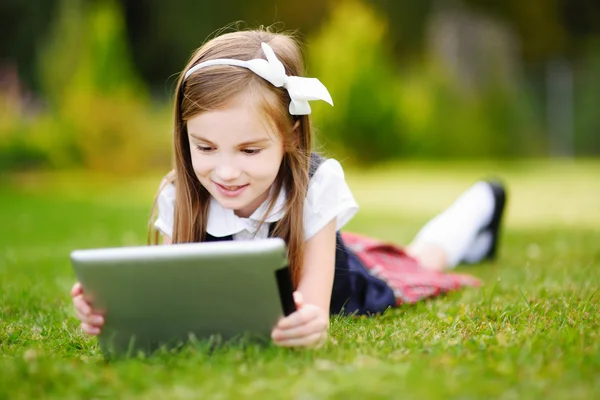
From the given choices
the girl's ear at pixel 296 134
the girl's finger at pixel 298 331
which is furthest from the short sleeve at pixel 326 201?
the girl's finger at pixel 298 331

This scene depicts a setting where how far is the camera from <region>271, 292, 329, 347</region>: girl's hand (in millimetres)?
2102

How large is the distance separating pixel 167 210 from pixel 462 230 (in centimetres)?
194

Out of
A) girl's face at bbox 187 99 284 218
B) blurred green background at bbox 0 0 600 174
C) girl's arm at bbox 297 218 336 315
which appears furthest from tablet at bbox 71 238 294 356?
blurred green background at bbox 0 0 600 174

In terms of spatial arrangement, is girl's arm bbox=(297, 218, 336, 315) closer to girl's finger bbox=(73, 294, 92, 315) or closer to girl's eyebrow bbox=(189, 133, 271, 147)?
girl's eyebrow bbox=(189, 133, 271, 147)

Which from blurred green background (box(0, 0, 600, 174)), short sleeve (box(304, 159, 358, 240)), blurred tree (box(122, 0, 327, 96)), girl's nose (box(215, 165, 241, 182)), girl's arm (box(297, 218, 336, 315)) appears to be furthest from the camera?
blurred tree (box(122, 0, 327, 96))

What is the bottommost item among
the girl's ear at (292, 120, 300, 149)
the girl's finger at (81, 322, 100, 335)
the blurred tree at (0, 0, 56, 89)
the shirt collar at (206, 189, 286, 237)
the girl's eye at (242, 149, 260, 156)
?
the girl's finger at (81, 322, 100, 335)

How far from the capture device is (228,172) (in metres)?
2.37

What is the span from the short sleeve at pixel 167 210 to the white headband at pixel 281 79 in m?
0.48

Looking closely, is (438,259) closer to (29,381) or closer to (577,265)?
(577,265)

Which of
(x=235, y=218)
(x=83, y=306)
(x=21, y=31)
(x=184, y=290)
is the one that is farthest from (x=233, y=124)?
(x=21, y=31)

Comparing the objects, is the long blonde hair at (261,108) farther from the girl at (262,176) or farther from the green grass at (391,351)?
the green grass at (391,351)

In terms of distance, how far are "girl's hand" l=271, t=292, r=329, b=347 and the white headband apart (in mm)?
724

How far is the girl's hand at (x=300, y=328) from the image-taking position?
2.10 m

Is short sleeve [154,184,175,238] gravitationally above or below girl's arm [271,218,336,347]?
above
